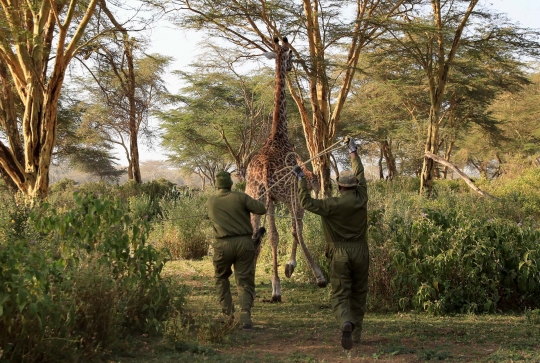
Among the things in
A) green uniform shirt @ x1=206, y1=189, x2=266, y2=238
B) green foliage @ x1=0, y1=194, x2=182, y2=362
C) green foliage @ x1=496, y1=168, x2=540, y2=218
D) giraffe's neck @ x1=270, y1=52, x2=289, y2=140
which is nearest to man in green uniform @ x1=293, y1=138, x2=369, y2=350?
green uniform shirt @ x1=206, y1=189, x2=266, y2=238

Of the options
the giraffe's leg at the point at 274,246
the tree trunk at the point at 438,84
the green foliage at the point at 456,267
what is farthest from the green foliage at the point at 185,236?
the tree trunk at the point at 438,84

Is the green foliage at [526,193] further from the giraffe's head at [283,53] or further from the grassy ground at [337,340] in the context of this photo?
the giraffe's head at [283,53]

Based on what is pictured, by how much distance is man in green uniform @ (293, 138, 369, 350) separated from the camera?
17.1 feet

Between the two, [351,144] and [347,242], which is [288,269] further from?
[351,144]

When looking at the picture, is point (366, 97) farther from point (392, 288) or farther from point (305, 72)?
point (392, 288)

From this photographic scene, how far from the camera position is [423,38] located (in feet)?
54.2

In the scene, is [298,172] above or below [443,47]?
below

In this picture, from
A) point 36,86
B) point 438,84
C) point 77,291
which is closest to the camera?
point 77,291

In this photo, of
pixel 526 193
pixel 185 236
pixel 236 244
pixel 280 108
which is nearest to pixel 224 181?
pixel 236 244

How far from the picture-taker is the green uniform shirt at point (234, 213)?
19.0 ft

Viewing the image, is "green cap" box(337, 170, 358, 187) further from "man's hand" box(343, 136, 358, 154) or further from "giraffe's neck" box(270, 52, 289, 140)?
"giraffe's neck" box(270, 52, 289, 140)

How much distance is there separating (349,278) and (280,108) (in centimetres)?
275

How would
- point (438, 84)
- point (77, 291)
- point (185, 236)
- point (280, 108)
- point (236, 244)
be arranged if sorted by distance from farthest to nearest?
point (438, 84) < point (185, 236) < point (280, 108) < point (236, 244) < point (77, 291)

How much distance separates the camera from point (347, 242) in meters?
5.32
